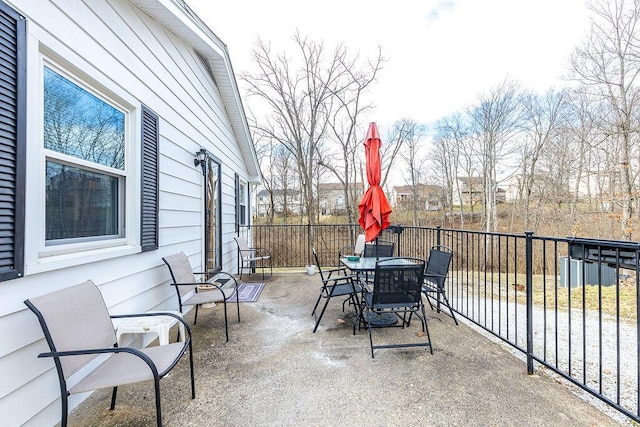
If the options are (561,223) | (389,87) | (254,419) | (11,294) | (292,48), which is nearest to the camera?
(11,294)

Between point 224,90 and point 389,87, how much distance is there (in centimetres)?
808

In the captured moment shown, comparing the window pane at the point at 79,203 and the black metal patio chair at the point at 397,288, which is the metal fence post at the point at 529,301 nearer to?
the black metal patio chair at the point at 397,288

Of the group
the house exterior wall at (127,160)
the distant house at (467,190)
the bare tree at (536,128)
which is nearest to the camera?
the house exterior wall at (127,160)

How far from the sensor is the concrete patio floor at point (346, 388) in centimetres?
186

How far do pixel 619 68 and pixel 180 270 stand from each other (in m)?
12.0

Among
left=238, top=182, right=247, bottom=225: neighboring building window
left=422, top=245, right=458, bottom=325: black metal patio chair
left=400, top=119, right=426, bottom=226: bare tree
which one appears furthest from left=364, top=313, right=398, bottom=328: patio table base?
left=400, top=119, right=426, bottom=226: bare tree

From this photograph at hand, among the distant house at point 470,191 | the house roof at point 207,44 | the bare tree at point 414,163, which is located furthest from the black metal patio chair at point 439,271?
the distant house at point 470,191

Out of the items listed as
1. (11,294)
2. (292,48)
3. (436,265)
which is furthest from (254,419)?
(292,48)

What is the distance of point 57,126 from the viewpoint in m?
1.92

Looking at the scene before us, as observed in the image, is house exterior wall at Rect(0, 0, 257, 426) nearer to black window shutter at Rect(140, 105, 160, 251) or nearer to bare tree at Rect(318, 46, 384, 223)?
black window shutter at Rect(140, 105, 160, 251)

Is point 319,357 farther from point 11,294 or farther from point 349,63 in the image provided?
point 349,63

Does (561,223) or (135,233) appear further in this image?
(561,223)

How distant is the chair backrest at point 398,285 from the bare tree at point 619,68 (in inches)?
345

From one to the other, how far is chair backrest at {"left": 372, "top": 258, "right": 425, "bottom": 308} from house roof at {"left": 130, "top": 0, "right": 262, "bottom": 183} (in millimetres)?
3397
